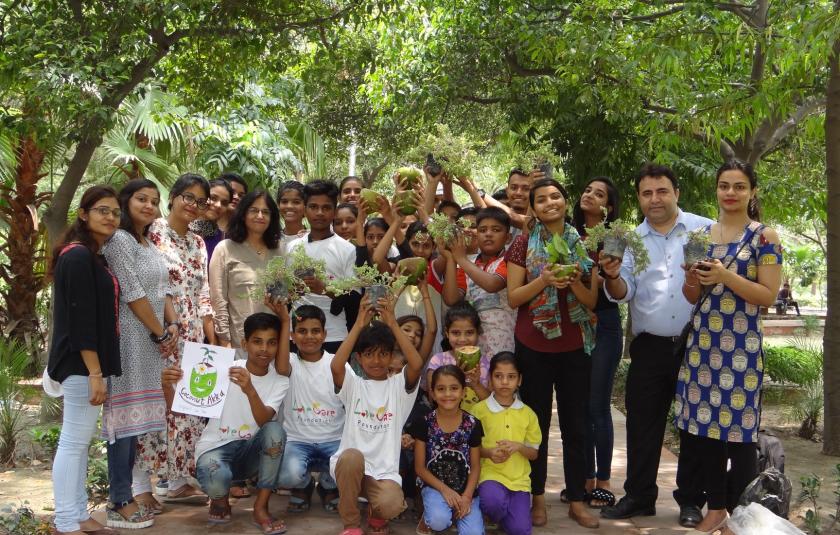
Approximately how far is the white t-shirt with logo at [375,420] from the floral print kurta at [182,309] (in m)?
1.05

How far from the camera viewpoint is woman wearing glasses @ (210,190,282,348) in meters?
5.16

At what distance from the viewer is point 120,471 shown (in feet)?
14.7

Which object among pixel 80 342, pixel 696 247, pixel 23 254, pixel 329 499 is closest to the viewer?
pixel 80 342

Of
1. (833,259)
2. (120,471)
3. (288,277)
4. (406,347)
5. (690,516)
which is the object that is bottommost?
(690,516)

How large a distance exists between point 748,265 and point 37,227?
870 cm

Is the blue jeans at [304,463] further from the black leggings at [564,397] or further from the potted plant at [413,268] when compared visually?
the black leggings at [564,397]

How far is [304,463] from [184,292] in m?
1.31

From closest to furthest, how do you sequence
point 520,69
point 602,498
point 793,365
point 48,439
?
1. point 602,498
2. point 48,439
3. point 520,69
4. point 793,365

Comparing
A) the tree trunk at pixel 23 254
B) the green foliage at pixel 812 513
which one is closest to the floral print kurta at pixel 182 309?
the green foliage at pixel 812 513

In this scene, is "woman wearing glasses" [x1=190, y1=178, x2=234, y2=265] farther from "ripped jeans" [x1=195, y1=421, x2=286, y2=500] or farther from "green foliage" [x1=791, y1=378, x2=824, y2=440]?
"green foliage" [x1=791, y1=378, x2=824, y2=440]

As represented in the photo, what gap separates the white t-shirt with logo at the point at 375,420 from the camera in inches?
177

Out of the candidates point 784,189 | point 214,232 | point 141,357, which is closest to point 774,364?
point 784,189

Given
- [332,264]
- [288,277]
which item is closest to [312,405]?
[288,277]

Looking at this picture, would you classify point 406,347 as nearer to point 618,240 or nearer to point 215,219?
point 618,240
